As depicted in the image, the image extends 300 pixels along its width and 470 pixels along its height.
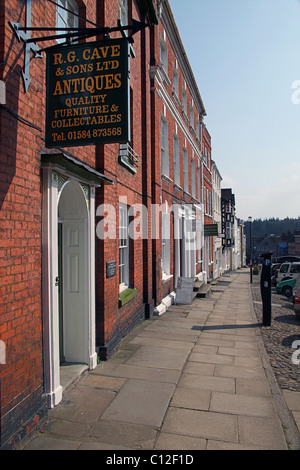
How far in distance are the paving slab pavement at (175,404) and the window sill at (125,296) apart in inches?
35.6

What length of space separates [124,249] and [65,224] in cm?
297

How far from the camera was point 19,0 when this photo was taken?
376cm

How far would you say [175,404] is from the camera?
4.75 m

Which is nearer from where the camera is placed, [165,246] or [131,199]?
[131,199]

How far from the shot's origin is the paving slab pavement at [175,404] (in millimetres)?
3801

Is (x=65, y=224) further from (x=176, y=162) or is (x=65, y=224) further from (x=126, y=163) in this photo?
(x=176, y=162)

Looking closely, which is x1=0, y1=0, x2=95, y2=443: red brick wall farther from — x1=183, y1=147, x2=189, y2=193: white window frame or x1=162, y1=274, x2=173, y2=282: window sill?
x1=183, y1=147, x2=189, y2=193: white window frame

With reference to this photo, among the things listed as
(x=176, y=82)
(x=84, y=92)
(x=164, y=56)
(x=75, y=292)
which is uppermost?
(x=164, y=56)

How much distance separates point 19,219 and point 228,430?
10.9 ft

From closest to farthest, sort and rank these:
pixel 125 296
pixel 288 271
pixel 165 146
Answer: pixel 125 296
pixel 165 146
pixel 288 271

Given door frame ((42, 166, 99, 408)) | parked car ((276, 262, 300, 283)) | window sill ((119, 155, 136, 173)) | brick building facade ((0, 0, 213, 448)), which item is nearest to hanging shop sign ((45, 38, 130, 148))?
brick building facade ((0, 0, 213, 448))

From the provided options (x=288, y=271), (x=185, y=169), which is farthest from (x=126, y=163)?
(x=288, y=271)

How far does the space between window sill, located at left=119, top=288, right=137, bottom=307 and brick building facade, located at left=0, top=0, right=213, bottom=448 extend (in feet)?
0.11

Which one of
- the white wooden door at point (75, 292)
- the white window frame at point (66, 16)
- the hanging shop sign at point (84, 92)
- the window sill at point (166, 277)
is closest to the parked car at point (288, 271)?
the window sill at point (166, 277)
